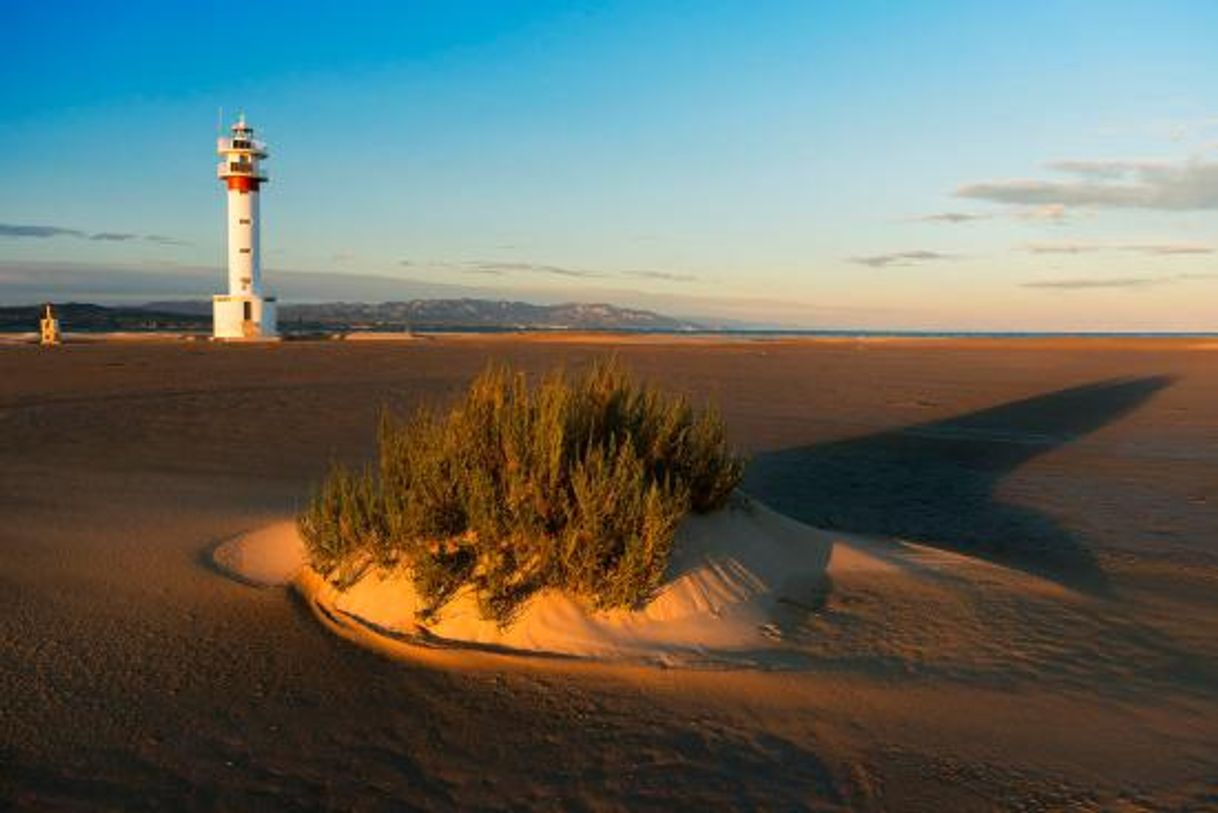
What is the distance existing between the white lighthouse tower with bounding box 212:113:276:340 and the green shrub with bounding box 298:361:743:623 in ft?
156

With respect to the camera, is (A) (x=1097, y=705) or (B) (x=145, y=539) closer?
(A) (x=1097, y=705)

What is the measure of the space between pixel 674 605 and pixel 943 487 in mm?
7168

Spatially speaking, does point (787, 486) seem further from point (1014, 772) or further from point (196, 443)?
point (196, 443)

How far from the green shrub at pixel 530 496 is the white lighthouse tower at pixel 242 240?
4746 cm

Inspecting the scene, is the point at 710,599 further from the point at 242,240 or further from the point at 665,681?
the point at 242,240

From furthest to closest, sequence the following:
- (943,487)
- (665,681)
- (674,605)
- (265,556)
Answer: (943,487) → (265,556) → (674,605) → (665,681)

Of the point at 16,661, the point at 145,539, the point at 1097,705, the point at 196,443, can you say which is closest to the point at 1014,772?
the point at 1097,705

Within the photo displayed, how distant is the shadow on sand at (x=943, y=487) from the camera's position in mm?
8773

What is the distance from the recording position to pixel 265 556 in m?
7.59

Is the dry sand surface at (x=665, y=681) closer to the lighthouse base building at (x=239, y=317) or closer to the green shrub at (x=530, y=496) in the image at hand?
the green shrub at (x=530, y=496)

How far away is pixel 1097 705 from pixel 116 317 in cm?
10281

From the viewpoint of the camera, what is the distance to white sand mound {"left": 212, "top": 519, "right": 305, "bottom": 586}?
281 inches

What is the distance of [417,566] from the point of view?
5879 mm

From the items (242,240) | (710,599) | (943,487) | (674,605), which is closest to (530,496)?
(674,605)
